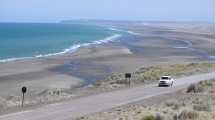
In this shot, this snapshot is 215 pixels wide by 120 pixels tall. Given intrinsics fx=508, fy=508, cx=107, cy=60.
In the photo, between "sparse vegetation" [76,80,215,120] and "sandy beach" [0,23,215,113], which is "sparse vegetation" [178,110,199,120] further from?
"sandy beach" [0,23,215,113]

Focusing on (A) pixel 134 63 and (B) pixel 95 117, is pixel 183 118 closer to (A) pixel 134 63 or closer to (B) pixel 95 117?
(B) pixel 95 117

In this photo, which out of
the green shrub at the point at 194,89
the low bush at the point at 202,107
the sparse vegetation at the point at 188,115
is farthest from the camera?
the green shrub at the point at 194,89

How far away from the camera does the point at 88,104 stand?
29.1 m

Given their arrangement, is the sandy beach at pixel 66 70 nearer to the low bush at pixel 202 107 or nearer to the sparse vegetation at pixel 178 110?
the sparse vegetation at pixel 178 110

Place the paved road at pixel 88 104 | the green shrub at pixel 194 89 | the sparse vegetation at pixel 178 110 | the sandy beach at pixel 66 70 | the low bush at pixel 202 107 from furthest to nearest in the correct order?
the sandy beach at pixel 66 70, the green shrub at pixel 194 89, the low bush at pixel 202 107, the paved road at pixel 88 104, the sparse vegetation at pixel 178 110

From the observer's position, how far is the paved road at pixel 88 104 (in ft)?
80.9

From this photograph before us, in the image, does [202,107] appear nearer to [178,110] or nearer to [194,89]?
[178,110]

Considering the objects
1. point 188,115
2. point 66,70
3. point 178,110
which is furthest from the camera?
point 66,70

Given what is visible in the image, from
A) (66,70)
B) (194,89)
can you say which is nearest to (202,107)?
(194,89)

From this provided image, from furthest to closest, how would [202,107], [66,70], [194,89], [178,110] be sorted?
[66,70] → [194,89] → [202,107] → [178,110]

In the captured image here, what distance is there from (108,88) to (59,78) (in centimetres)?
1627

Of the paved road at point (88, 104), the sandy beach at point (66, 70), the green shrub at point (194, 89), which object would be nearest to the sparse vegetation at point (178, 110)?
the green shrub at point (194, 89)

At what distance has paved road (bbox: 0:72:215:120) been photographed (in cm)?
2465

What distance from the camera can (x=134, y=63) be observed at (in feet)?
233
